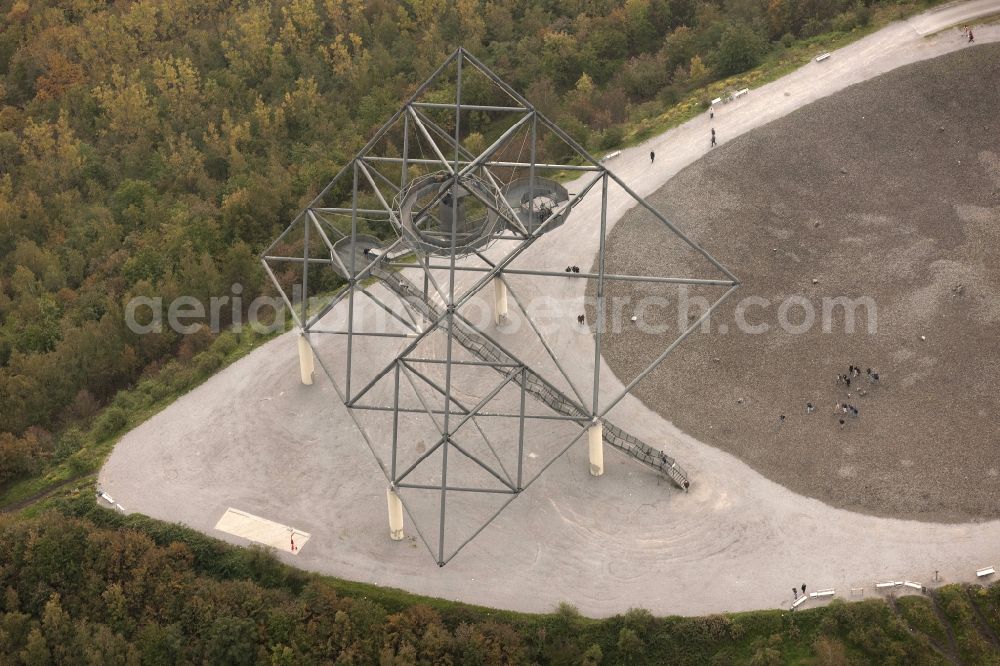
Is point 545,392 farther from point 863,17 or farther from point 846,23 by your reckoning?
point 863,17

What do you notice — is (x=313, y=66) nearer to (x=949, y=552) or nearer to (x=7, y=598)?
(x=7, y=598)

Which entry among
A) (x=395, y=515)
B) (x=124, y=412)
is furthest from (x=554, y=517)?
(x=124, y=412)

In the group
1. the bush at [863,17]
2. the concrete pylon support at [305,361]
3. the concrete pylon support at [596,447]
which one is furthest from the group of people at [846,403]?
the bush at [863,17]

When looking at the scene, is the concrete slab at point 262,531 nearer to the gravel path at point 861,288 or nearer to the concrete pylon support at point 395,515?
the concrete pylon support at point 395,515

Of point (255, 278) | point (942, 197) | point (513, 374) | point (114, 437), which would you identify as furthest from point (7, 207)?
point (942, 197)

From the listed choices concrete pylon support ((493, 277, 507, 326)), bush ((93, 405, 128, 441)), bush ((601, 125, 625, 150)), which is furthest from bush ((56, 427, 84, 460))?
bush ((601, 125, 625, 150))
